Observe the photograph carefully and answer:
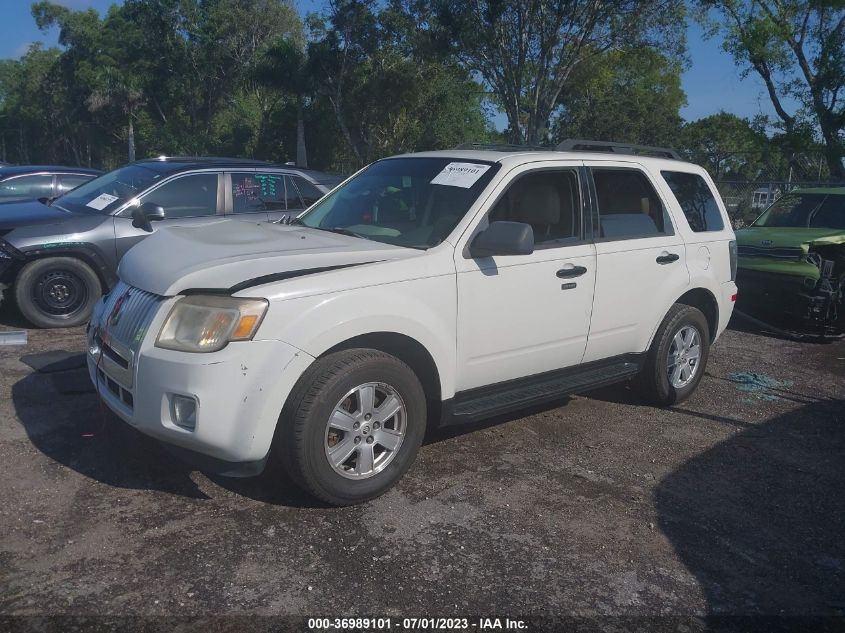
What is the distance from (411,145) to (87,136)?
29.4 metres

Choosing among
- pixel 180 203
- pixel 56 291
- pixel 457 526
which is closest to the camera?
pixel 457 526

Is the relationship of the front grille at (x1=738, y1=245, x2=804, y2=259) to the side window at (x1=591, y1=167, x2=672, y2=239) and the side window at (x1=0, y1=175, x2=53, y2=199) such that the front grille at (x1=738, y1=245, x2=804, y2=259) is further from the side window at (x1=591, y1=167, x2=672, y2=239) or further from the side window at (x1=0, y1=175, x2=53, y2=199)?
the side window at (x1=0, y1=175, x2=53, y2=199)

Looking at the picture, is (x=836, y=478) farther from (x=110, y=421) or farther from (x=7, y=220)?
(x=7, y=220)

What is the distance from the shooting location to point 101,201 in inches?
295

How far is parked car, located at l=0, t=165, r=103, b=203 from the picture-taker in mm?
10836

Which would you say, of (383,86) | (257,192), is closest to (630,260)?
(257,192)

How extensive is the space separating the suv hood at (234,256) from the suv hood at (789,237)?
622 cm

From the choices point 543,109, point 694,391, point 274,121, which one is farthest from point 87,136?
point 694,391

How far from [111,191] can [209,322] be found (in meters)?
4.83

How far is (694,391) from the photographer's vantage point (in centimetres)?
610

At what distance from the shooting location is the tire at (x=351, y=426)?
3.55 metres

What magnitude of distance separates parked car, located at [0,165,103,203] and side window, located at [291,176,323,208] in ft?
14.8

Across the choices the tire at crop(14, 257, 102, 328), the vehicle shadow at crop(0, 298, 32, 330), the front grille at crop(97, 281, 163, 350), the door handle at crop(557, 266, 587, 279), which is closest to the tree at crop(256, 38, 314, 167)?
the vehicle shadow at crop(0, 298, 32, 330)

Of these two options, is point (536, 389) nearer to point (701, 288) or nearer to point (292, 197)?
point (701, 288)
